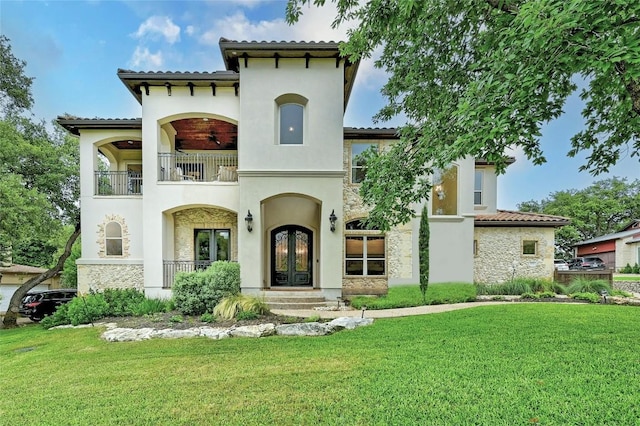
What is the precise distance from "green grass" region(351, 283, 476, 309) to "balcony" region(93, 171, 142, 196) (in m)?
9.94

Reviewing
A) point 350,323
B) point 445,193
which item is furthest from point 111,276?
point 445,193

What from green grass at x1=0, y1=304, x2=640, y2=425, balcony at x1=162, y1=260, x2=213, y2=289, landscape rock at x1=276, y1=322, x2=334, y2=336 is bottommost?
landscape rock at x1=276, y1=322, x2=334, y2=336

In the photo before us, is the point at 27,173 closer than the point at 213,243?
Yes

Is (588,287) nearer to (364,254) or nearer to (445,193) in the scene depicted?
(445,193)

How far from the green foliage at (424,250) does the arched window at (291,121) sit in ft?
18.1

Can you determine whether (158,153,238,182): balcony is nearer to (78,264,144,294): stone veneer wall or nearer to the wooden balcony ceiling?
the wooden balcony ceiling

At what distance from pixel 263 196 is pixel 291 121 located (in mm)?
2912

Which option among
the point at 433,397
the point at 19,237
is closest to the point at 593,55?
the point at 433,397

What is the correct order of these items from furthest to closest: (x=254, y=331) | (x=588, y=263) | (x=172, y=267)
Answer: (x=588, y=263) < (x=172, y=267) < (x=254, y=331)

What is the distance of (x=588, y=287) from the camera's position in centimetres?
1241

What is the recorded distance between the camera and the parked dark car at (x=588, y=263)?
2493cm

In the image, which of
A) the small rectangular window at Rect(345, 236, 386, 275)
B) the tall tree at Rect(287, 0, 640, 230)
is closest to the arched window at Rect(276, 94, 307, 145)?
the tall tree at Rect(287, 0, 640, 230)

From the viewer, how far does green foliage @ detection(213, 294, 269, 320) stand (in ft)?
27.3

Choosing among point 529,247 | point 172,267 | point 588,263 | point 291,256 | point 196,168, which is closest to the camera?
point 172,267
